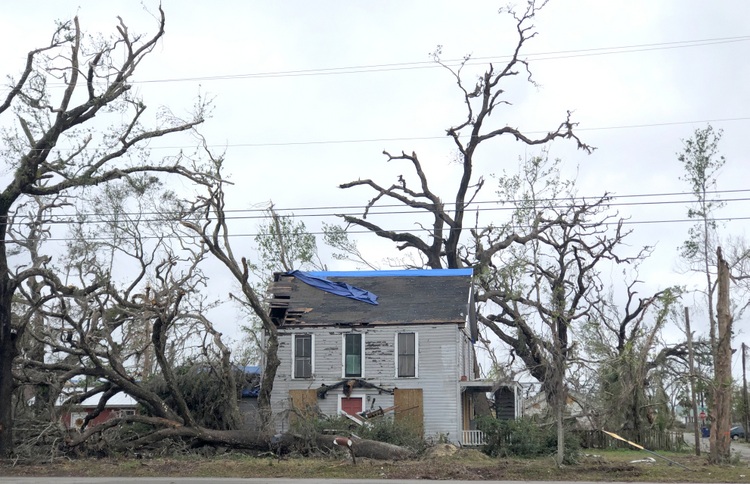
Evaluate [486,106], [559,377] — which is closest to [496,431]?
[559,377]

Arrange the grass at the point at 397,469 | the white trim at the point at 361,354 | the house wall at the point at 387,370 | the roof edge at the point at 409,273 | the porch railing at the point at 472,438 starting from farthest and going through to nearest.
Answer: the roof edge at the point at 409,273
the white trim at the point at 361,354
the house wall at the point at 387,370
the porch railing at the point at 472,438
the grass at the point at 397,469

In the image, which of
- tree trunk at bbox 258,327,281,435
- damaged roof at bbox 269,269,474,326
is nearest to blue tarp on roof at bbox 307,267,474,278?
damaged roof at bbox 269,269,474,326

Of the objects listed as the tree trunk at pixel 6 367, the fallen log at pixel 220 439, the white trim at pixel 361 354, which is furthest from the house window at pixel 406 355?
the tree trunk at pixel 6 367

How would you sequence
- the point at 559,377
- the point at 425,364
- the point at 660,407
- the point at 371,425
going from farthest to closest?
the point at 660,407
the point at 425,364
the point at 371,425
the point at 559,377

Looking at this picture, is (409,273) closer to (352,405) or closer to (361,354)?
(361,354)

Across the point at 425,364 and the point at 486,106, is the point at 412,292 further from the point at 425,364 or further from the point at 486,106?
the point at 486,106

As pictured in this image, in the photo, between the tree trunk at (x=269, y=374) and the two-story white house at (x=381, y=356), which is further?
the two-story white house at (x=381, y=356)

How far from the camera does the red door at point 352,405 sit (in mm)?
28906

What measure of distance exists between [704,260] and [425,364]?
1524 centimetres

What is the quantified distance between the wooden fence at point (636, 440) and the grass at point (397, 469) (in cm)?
840

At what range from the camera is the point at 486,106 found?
130 ft

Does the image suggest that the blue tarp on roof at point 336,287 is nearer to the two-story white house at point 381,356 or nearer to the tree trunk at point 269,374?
the two-story white house at point 381,356

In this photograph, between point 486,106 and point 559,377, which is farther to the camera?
point 486,106

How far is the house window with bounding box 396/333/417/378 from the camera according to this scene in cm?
2880
